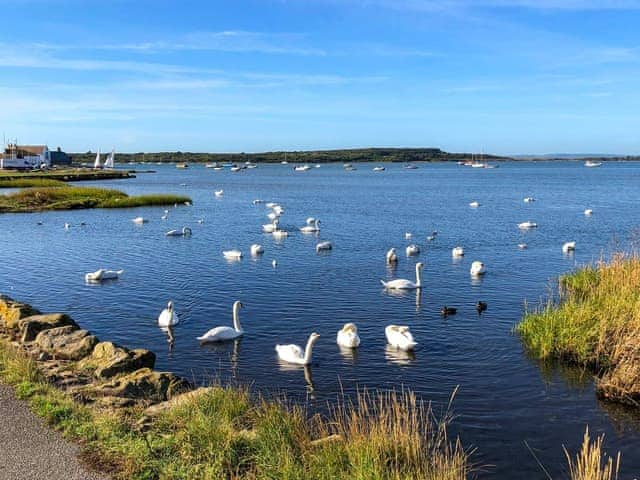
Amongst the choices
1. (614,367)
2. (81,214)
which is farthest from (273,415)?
(81,214)

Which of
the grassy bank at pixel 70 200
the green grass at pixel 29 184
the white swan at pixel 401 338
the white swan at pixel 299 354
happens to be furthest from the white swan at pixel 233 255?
the green grass at pixel 29 184

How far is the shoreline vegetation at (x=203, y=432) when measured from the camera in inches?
319

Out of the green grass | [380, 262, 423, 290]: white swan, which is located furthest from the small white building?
[380, 262, 423, 290]: white swan

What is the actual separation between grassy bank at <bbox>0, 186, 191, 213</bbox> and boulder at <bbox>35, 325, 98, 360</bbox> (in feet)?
152

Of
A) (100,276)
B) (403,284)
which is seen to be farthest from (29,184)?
(403,284)

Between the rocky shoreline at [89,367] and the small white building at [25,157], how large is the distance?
12941 cm

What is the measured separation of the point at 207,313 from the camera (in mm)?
21172

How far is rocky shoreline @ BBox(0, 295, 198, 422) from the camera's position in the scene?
1119 cm

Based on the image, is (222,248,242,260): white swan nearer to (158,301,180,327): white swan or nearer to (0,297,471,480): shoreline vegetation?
(158,301,180,327): white swan

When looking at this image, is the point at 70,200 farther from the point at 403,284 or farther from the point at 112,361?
the point at 112,361

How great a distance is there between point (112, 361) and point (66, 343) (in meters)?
1.95

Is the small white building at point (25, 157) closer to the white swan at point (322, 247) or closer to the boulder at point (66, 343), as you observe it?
the white swan at point (322, 247)

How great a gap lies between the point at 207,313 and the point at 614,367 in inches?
489

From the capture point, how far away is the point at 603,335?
49.5 ft
